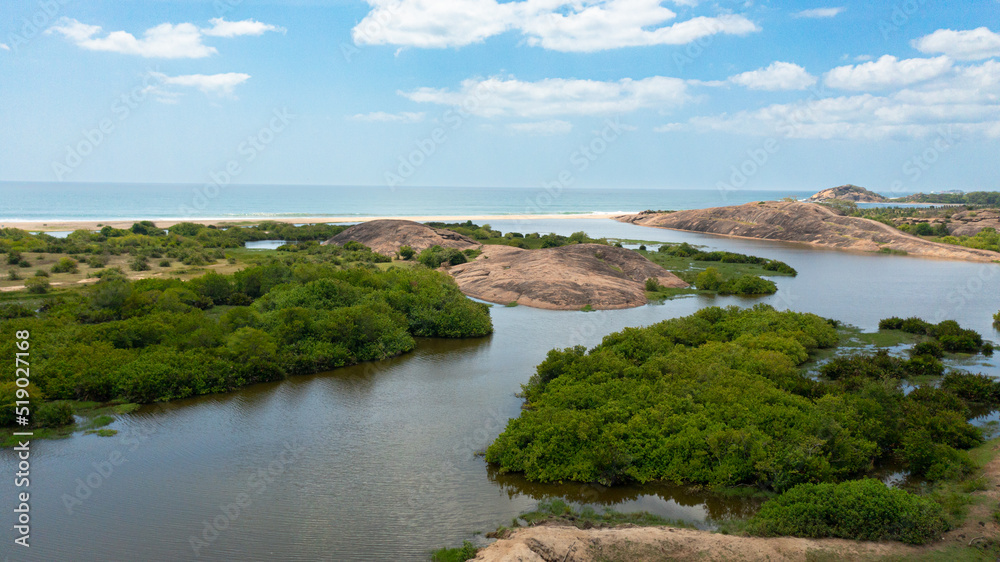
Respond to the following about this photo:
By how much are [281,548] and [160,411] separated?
33.3 ft

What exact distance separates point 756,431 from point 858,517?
3.57 m

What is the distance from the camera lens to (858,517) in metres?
12.1

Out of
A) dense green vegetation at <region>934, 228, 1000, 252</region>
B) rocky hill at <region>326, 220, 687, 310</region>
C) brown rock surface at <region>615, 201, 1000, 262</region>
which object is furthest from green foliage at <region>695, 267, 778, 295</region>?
dense green vegetation at <region>934, 228, 1000, 252</region>

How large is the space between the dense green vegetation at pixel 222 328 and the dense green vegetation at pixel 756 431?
31.9 ft

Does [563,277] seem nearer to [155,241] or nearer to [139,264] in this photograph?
[139,264]

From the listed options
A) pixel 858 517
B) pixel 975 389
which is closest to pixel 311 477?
pixel 858 517

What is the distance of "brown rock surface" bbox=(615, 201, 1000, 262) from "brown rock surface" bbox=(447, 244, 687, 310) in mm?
43463

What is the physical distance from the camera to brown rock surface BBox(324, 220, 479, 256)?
6144cm

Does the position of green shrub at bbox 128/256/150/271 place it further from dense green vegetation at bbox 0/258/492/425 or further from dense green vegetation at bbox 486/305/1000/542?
dense green vegetation at bbox 486/305/1000/542

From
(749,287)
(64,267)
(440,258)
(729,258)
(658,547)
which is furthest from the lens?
(729,258)

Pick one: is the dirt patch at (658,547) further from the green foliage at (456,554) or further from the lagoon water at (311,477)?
the lagoon water at (311,477)

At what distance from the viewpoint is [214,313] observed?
100 ft

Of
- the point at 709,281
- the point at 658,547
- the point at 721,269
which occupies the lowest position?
the point at 658,547

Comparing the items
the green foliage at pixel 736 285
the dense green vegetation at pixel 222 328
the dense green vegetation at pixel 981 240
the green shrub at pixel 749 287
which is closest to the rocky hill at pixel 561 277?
the green foliage at pixel 736 285
